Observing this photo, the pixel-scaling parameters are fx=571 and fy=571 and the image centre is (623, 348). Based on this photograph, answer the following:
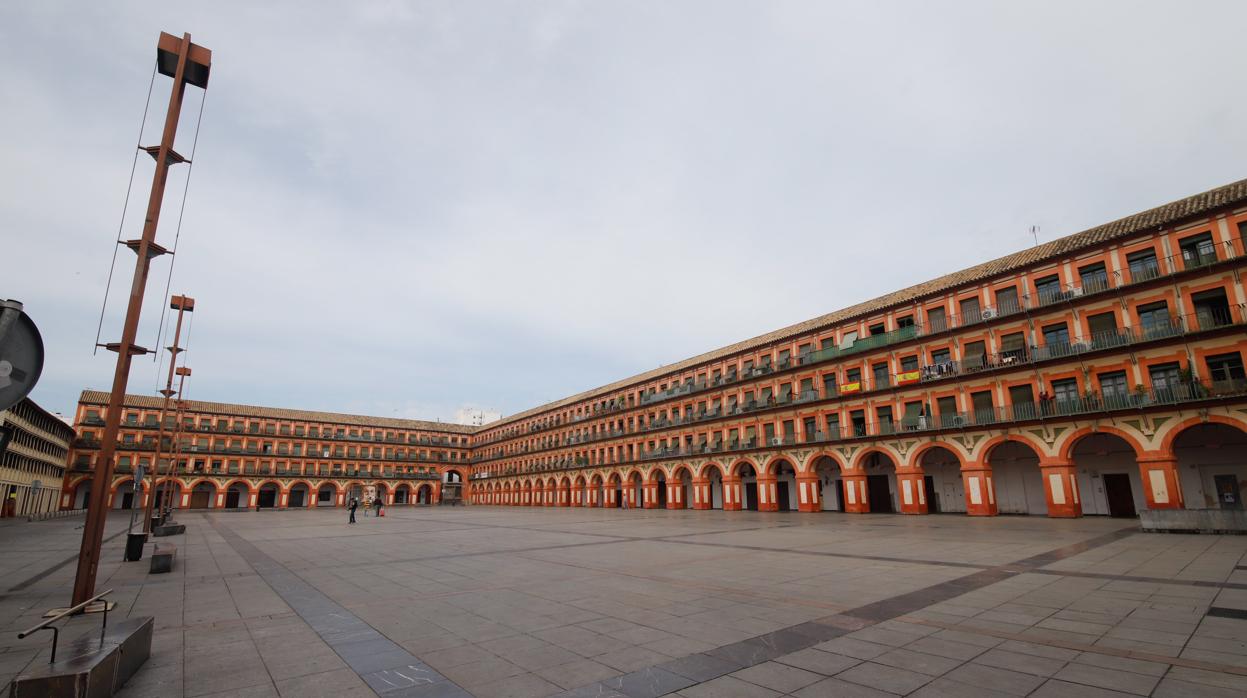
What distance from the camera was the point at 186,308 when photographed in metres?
23.1

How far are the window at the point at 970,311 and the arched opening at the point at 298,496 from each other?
77627mm

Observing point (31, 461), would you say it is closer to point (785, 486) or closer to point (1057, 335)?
point (785, 486)

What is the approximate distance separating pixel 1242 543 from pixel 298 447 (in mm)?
84988

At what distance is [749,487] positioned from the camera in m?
45.3

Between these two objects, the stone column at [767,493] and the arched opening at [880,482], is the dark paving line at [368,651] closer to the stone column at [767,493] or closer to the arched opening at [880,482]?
the arched opening at [880,482]

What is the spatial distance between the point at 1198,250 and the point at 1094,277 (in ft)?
11.6

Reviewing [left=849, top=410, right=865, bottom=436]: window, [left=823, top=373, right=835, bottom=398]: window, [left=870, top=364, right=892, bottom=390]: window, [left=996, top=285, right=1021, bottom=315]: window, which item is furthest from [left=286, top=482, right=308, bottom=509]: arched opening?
[left=996, top=285, right=1021, bottom=315]: window

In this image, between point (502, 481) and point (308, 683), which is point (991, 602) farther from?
point (502, 481)

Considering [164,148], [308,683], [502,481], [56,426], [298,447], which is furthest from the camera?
[502,481]

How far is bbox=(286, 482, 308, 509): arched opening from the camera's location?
74750 mm

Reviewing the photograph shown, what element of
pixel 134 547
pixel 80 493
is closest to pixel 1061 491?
pixel 134 547

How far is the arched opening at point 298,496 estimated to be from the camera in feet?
245

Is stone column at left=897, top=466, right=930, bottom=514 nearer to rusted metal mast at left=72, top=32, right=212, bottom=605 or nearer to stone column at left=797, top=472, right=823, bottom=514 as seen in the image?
stone column at left=797, top=472, right=823, bottom=514

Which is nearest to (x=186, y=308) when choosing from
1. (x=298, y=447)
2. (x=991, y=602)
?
(x=991, y=602)
